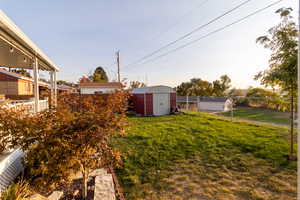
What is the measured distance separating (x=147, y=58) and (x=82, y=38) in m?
6.66

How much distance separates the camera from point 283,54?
351 centimetres

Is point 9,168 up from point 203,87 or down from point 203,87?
down

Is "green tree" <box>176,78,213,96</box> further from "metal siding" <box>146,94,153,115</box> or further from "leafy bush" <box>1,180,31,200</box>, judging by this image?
"leafy bush" <box>1,180,31,200</box>

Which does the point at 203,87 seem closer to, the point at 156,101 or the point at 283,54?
the point at 156,101

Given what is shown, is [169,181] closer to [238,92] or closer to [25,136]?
[25,136]

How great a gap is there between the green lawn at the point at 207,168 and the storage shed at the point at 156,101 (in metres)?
5.95

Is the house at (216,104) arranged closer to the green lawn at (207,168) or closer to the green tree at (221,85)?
the green tree at (221,85)

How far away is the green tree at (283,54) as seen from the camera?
3.32 metres

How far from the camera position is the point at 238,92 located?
25.9 m

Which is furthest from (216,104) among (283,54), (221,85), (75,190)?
(75,190)

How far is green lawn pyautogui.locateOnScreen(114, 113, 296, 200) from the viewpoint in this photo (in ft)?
8.52

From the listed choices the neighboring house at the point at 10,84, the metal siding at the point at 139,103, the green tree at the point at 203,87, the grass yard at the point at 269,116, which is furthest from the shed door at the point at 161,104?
the green tree at the point at 203,87

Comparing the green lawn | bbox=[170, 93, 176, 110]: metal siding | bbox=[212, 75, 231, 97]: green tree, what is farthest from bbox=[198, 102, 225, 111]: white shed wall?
the green lawn

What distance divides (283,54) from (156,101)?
28.0ft
